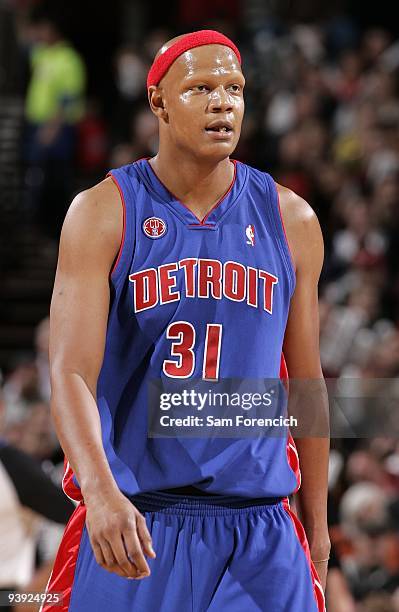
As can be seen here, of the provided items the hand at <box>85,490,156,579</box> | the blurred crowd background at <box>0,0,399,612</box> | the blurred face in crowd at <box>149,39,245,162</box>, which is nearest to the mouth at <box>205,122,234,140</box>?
the blurred face in crowd at <box>149,39,245,162</box>

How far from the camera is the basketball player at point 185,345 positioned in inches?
121

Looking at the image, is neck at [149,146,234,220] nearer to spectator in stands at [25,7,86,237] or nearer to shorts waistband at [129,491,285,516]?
shorts waistband at [129,491,285,516]

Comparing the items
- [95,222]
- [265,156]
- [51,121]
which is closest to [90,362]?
[95,222]

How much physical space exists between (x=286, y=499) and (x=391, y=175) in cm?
691

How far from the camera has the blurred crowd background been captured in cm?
668

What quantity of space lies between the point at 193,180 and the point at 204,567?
1.00m

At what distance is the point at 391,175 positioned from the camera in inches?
390

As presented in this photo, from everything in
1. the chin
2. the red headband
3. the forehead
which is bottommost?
the chin

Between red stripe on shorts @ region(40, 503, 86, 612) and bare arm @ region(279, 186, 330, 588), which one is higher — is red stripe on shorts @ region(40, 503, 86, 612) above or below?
below

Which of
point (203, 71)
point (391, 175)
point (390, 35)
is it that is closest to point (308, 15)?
point (390, 35)

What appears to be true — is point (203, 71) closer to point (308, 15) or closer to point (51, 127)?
point (51, 127)

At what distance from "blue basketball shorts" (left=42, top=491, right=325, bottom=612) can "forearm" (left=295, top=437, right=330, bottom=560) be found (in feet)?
0.62

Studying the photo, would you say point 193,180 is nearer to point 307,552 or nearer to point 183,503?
point 183,503

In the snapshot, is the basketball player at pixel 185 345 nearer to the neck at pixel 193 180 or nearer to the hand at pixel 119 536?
the neck at pixel 193 180
